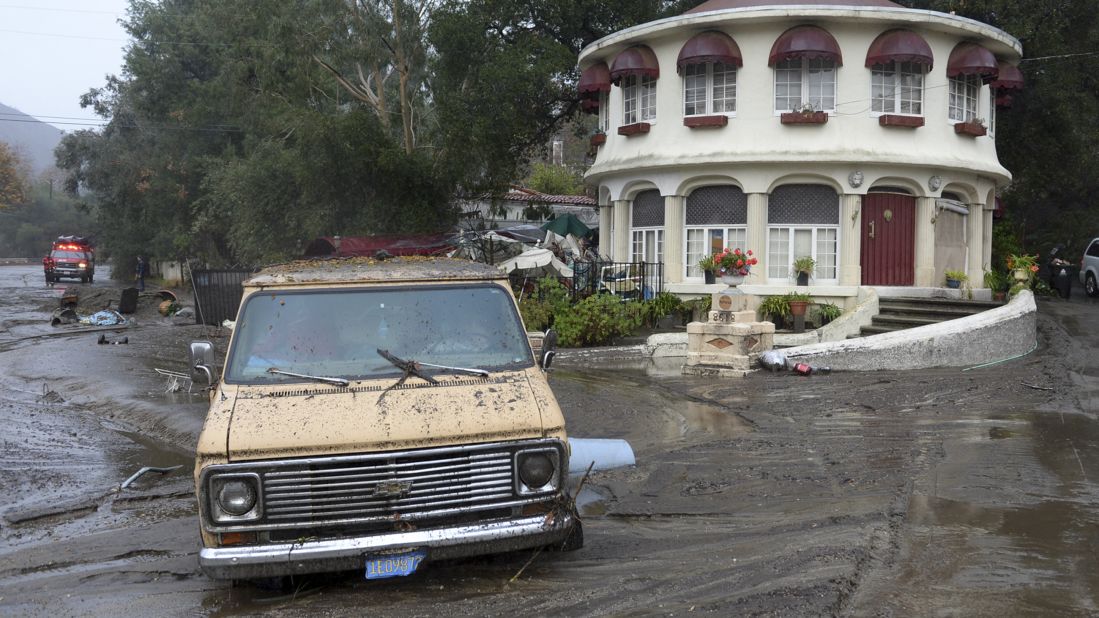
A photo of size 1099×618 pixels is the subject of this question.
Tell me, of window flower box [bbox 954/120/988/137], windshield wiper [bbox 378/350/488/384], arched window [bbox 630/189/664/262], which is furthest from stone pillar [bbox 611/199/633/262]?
windshield wiper [bbox 378/350/488/384]

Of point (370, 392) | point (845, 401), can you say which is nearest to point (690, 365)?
point (845, 401)

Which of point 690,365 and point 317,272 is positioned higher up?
point 317,272

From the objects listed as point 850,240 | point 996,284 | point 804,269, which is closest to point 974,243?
point 996,284

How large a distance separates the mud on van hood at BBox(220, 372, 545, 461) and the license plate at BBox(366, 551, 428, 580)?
1.85 feet

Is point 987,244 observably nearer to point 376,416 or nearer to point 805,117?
point 805,117

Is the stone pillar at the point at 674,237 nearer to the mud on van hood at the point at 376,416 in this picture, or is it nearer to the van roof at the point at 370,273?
the van roof at the point at 370,273

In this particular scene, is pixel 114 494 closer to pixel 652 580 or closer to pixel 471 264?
pixel 471 264

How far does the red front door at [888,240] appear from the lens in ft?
69.7

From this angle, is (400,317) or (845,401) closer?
(400,317)

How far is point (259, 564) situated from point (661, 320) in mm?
15891

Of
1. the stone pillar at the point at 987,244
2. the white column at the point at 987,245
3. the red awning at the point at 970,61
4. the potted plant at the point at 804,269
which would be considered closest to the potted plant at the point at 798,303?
the potted plant at the point at 804,269

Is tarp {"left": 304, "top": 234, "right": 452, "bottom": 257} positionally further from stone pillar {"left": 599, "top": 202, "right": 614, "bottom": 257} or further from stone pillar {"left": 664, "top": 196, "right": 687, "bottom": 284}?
stone pillar {"left": 664, "top": 196, "right": 687, "bottom": 284}

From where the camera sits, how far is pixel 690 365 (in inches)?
633

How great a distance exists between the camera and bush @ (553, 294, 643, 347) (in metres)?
18.7
